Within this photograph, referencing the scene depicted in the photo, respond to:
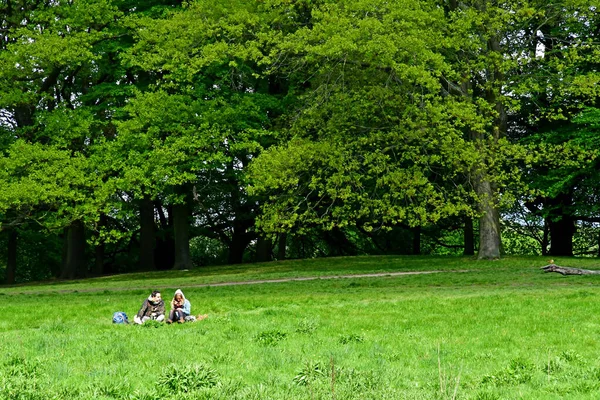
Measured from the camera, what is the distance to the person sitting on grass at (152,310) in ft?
51.6

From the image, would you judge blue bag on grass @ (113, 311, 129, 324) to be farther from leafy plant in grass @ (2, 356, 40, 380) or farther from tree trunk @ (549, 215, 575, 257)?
tree trunk @ (549, 215, 575, 257)

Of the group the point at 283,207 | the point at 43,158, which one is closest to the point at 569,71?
the point at 283,207

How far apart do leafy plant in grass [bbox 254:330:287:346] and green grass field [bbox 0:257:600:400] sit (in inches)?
1.7

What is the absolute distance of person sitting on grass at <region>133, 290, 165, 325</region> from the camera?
619 inches

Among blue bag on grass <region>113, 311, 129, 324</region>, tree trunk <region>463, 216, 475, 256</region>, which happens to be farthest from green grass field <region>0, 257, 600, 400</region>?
tree trunk <region>463, 216, 475, 256</region>

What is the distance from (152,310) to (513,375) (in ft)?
31.2

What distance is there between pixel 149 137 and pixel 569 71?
20104 millimetres

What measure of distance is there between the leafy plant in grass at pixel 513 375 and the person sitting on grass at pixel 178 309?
8.26 m

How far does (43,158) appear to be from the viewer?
30.6 meters

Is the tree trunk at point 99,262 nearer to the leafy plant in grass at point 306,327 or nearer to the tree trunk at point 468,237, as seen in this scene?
the tree trunk at point 468,237

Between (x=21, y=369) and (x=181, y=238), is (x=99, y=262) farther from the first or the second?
(x=21, y=369)

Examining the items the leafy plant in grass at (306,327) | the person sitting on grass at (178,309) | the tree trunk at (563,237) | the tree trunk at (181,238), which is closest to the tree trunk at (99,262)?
the tree trunk at (181,238)

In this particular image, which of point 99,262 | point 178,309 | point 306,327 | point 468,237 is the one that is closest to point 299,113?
point 468,237

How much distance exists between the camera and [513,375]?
8570mm
